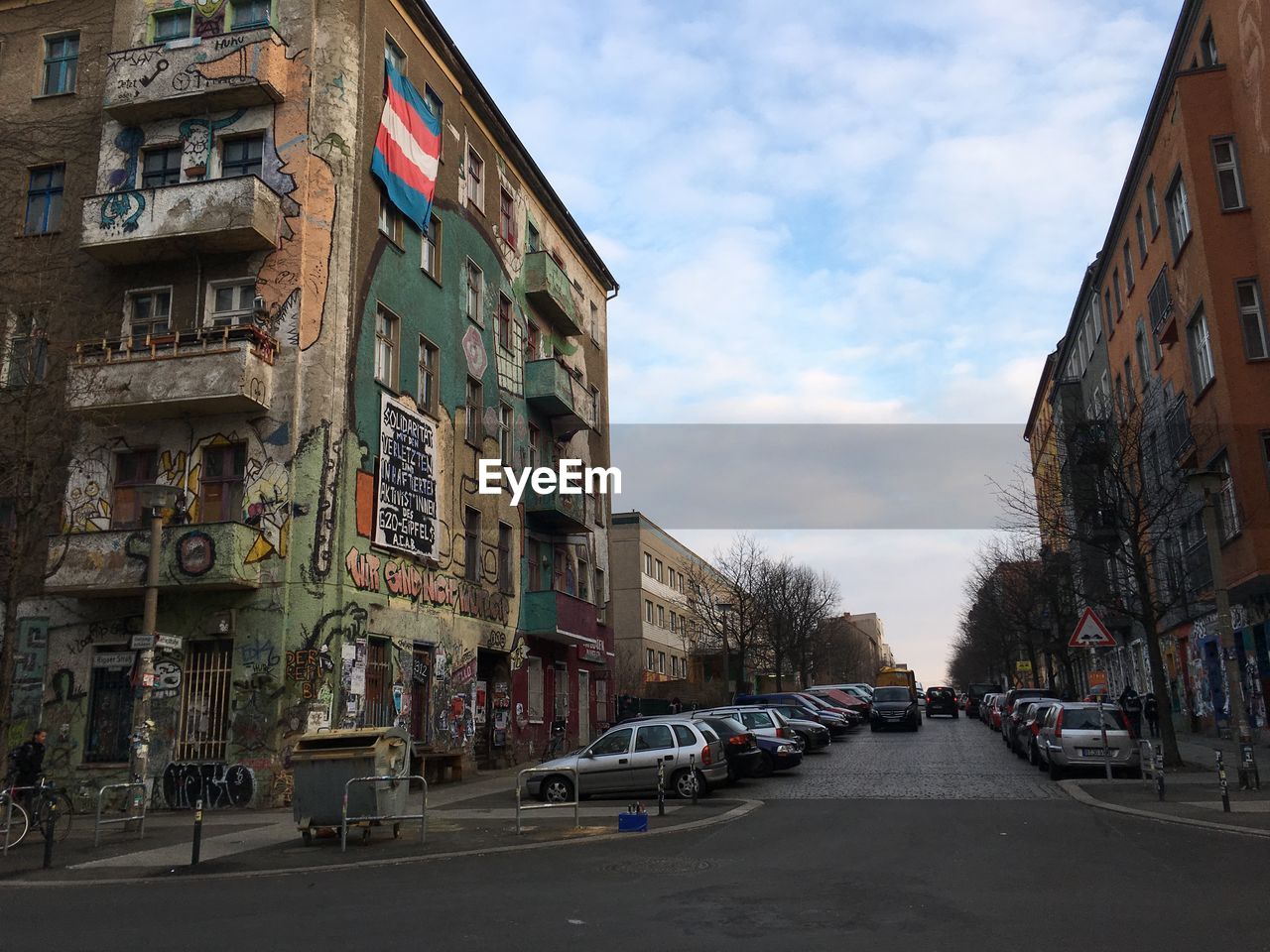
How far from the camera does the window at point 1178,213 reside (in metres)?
28.6

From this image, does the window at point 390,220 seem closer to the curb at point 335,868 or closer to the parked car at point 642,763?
the parked car at point 642,763

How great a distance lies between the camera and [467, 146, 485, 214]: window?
1225 inches

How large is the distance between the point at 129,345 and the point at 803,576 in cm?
5356

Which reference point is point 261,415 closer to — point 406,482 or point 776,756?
point 406,482

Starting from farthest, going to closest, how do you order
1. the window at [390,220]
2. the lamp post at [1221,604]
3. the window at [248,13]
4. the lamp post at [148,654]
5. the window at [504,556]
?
the window at [504,556]
the window at [390,220]
the window at [248,13]
the lamp post at [1221,604]
the lamp post at [148,654]

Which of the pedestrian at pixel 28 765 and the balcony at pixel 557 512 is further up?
the balcony at pixel 557 512

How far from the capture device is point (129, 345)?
22.1 m

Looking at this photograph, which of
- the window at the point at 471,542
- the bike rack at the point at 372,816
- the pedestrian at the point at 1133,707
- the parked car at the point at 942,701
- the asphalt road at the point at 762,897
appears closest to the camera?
the asphalt road at the point at 762,897

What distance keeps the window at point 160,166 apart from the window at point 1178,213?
993 inches

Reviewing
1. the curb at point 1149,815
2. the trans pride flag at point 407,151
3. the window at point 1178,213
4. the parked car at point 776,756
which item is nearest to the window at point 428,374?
the trans pride flag at point 407,151

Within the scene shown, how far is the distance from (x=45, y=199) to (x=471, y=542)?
44.0ft

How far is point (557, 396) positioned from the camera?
111 feet

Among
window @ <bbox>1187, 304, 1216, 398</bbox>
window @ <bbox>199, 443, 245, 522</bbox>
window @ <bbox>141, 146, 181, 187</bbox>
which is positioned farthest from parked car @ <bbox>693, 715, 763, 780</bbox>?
window @ <bbox>141, 146, 181, 187</bbox>

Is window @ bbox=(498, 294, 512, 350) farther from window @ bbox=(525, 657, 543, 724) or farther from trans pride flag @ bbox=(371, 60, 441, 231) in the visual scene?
window @ bbox=(525, 657, 543, 724)
